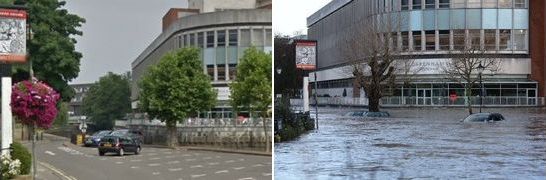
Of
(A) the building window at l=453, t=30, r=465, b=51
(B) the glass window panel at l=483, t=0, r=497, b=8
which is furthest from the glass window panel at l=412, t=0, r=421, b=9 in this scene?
(B) the glass window panel at l=483, t=0, r=497, b=8

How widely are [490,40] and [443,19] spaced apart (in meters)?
0.47

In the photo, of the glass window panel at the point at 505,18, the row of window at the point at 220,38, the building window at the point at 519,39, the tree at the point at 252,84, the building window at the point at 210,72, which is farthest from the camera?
the building window at the point at 210,72

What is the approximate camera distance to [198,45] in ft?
38.0

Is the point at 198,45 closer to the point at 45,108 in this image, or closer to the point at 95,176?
the point at 45,108

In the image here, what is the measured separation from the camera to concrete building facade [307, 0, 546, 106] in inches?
214

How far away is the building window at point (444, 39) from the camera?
5.75 m

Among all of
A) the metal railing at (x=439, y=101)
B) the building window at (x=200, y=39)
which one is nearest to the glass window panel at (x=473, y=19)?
the metal railing at (x=439, y=101)

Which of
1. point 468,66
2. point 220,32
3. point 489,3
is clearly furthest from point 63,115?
point 468,66

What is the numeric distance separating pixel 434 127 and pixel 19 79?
27.9 feet

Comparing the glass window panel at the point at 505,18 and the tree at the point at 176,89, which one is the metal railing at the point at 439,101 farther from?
the tree at the point at 176,89

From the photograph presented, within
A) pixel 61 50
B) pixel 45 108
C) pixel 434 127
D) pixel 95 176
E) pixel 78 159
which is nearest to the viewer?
pixel 434 127

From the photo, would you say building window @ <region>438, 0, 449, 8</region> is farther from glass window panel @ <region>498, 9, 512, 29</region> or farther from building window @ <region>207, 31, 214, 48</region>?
building window @ <region>207, 31, 214, 48</region>

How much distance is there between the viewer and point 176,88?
13414mm

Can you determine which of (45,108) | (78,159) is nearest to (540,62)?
(45,108)
